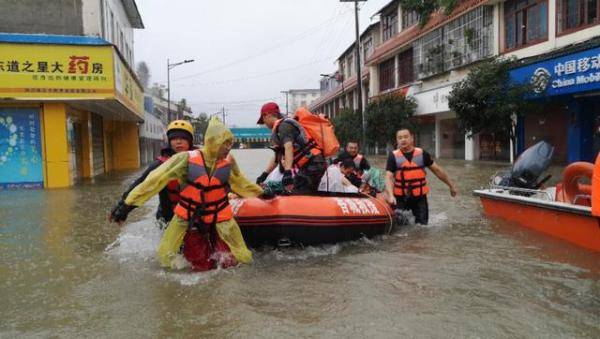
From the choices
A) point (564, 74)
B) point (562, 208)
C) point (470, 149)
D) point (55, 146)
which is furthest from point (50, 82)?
point (470, 149)

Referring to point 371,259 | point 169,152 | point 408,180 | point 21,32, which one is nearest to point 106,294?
point 169,152

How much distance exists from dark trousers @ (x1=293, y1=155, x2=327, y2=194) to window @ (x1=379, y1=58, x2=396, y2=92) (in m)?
28.5

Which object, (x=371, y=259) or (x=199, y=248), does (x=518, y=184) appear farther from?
(x=199, y=248)

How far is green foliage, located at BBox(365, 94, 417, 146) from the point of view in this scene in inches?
1099

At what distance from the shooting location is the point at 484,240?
21.4 feet

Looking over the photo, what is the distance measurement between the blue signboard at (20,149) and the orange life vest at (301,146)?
10797mm

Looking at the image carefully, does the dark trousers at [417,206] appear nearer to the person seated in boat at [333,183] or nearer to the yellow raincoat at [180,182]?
the person seated in boat at [333,183]

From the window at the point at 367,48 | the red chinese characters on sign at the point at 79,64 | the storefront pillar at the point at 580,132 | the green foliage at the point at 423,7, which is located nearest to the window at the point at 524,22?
the storefront pillar at the point at 580,132

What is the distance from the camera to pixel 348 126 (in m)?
35.0

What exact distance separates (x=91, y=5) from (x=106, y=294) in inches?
512

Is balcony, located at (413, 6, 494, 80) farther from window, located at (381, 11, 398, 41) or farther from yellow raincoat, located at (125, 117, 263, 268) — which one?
yellow raincoat, located at (125, 117, 263, 268)

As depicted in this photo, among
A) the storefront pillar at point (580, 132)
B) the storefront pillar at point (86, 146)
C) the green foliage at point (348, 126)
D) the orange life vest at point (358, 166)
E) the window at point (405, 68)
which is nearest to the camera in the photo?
the orange life vest at point (358, 166)

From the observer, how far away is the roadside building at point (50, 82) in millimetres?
13344

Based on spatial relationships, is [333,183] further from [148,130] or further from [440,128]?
[148,130]
